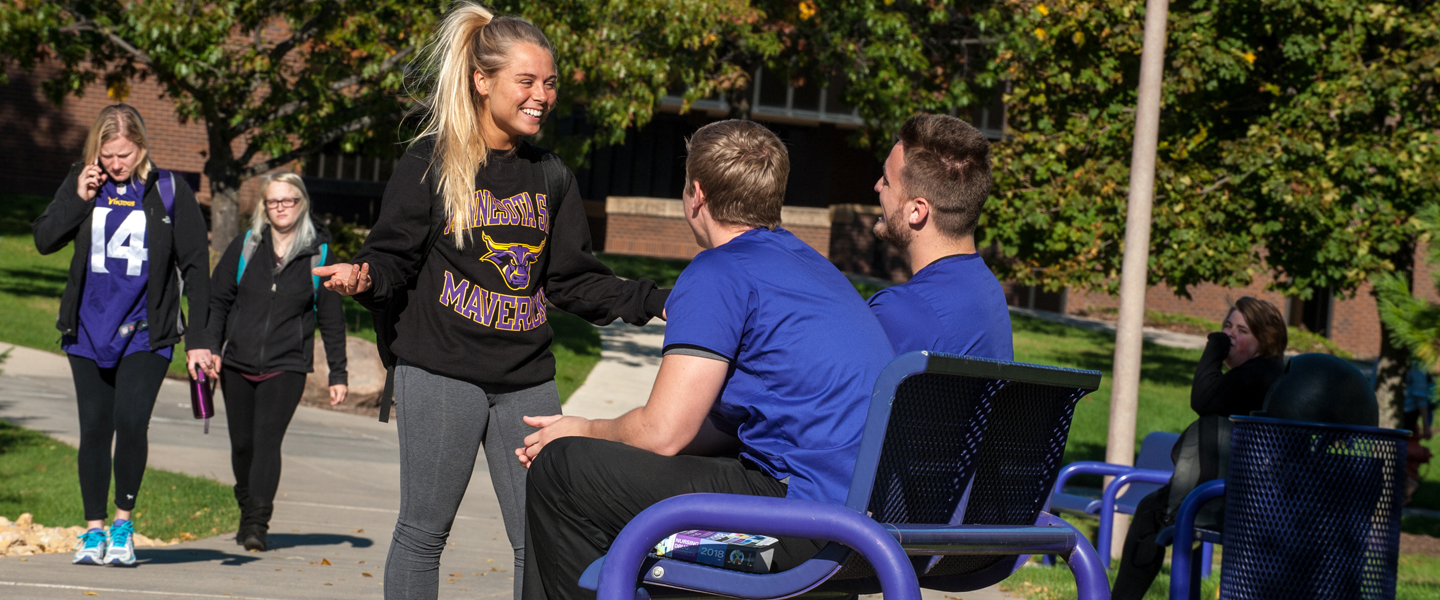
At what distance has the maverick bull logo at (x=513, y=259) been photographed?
337cm

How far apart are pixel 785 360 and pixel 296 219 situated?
3975mm

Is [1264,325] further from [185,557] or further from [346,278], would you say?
[185,557]

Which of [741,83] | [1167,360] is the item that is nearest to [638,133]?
[741,83]

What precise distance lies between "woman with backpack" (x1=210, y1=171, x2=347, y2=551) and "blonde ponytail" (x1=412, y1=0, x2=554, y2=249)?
2.58m

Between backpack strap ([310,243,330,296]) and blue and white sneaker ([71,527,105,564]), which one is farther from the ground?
backpack strap ([310,243,330,296])

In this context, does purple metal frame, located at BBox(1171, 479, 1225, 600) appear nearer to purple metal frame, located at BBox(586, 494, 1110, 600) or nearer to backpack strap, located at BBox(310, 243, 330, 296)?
purple metal frame, located at BBox(586, 494, 1110, 600)

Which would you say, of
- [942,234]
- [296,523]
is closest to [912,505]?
[942,234]

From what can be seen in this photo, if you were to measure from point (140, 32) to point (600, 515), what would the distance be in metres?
11.6

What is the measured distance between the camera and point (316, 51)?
14.6m

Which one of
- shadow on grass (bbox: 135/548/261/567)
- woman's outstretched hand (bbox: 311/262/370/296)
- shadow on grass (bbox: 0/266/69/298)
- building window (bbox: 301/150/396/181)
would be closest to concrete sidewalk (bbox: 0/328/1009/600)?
shadow on grass (bbox: 135/548/261/567)

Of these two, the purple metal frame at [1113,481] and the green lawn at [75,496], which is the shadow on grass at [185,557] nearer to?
the green lawn at [75,496]

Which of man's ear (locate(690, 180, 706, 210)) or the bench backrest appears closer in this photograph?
the bench backrest

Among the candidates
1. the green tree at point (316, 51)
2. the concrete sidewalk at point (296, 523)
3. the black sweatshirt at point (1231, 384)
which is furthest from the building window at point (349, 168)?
the black sweatshirt at point (1231, 384)

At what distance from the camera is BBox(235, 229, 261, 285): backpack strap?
5.88 m
